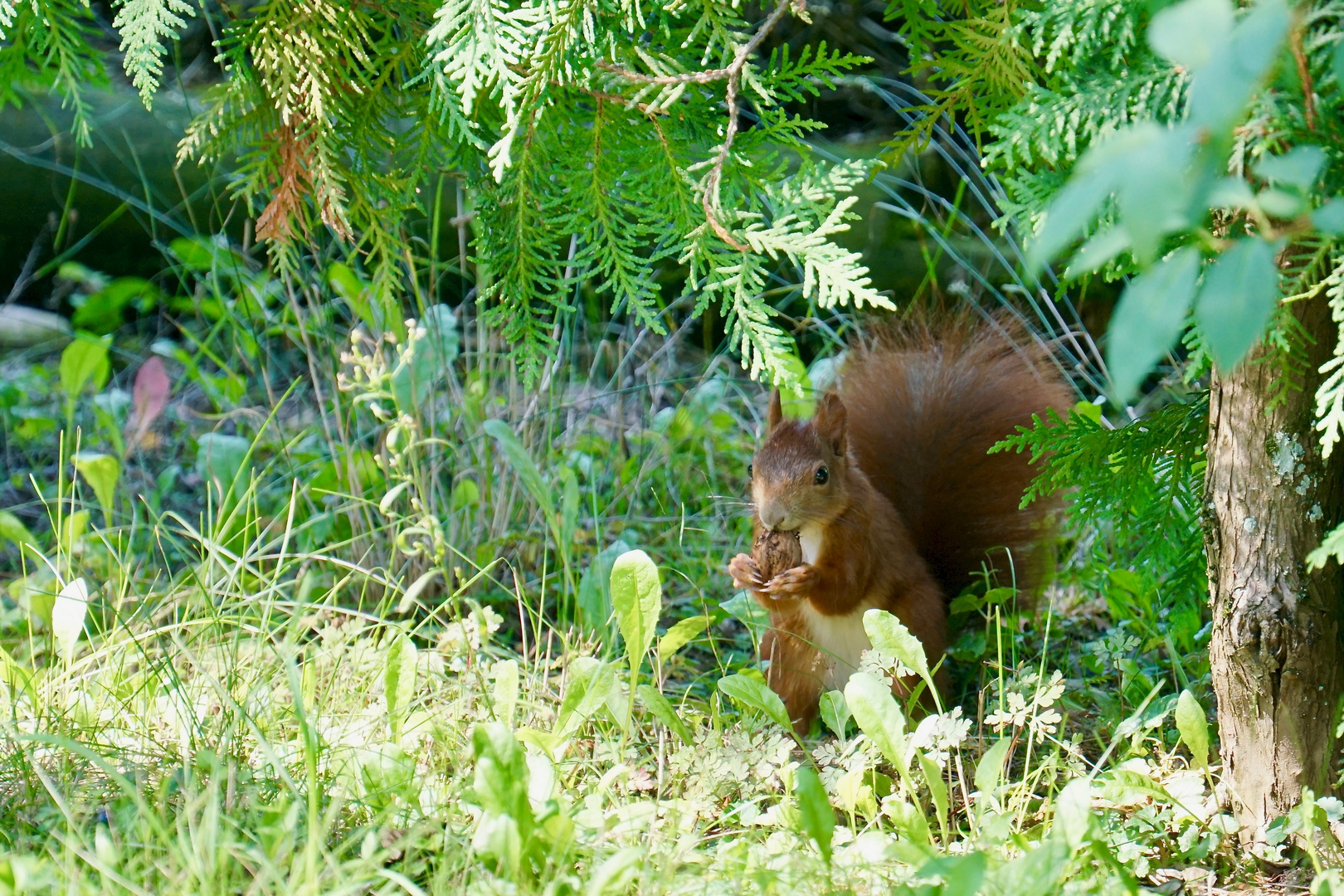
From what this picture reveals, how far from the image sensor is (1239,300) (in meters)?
0.59

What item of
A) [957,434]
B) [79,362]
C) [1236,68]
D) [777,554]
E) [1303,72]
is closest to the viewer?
[1236,68]

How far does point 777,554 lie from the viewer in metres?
1.80

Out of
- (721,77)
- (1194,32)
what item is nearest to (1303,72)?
(1194,32)

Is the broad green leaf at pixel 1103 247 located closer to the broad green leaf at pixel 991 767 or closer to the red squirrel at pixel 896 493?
the broad green leaf at pixel 991 767

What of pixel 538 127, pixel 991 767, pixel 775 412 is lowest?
pixel 991 767

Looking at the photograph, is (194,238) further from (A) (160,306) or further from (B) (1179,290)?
(B) (1179,290)

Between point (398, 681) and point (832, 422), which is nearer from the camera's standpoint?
point (398, 681)

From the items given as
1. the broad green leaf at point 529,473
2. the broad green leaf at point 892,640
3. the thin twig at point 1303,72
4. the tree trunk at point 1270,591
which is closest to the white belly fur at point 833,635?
the broad green leaf at point 892,640

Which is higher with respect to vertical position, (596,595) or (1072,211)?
(1072,211)

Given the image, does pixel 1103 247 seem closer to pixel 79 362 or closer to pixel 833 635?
pixel 833 635

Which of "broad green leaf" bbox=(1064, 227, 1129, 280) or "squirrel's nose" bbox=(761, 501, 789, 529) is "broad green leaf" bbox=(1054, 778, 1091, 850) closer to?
"squirrel's nose" bbox=(761, 501, 789, 529)

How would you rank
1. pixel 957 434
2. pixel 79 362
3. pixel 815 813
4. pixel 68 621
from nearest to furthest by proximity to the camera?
pixel 815 813
pixel 68 621
pixel 957 434
pixel 79 362

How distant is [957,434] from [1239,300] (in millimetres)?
1516

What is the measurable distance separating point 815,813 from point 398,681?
65 centimetres
